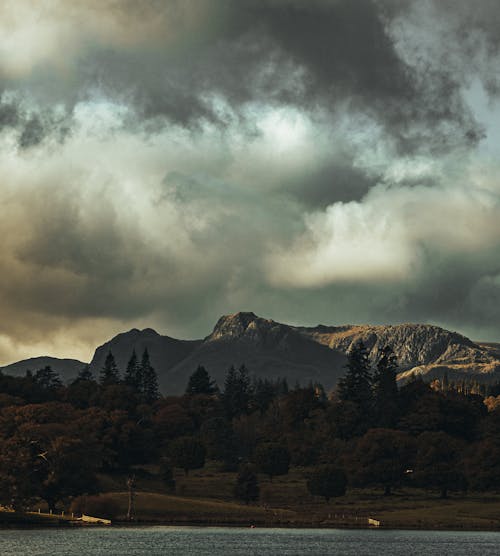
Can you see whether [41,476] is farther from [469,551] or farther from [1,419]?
[469,551]

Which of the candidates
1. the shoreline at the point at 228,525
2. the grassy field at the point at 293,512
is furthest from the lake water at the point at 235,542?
the grassy field at the point at 293,512

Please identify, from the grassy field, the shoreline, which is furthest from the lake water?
the grassy field

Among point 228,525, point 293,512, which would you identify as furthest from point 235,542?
point 293,512

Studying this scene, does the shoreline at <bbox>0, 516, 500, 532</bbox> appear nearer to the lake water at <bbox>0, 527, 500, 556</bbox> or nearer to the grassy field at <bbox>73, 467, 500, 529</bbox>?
the grassy field at <bbox>73, 467, 500, 529</bbox>

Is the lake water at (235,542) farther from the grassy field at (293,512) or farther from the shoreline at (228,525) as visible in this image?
the grassy field at (293,512)

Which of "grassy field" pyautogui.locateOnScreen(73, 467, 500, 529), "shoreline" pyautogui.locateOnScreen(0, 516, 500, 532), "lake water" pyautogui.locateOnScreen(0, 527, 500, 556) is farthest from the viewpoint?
"grassy field" pyautogui.locateOnScreen(73, 467, 500, 529)

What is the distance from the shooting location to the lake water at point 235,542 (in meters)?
123

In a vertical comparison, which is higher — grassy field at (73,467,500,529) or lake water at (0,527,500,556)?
grassy field at (73,467,500,529)

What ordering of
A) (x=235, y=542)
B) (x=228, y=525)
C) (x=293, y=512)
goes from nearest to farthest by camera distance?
1. (x=235, y=542)
2. (x=228, y=525)
3. (x=293, y=512)

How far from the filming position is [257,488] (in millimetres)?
194375

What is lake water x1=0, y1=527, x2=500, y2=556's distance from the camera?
12294 cm

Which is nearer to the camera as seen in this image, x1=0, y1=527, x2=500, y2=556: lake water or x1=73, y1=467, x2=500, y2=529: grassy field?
x1=0, y1=527, x2=500, y2=556: lake water

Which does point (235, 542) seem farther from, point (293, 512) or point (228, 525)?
point (293, 512)

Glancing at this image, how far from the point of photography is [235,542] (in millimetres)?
138625
